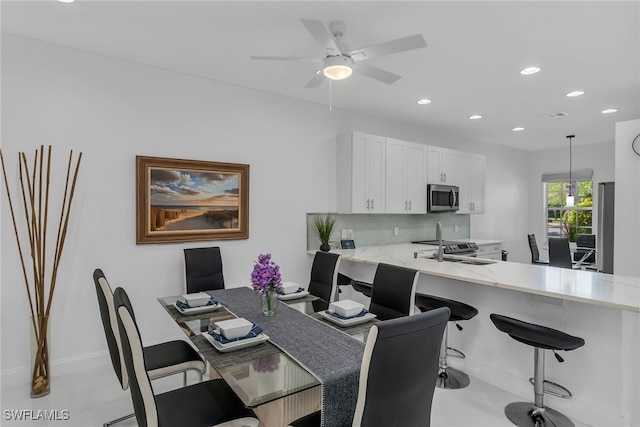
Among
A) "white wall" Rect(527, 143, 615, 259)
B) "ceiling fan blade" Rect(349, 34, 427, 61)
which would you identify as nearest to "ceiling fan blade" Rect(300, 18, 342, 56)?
"ceiling fan blade" Rect(349, 34, 427, 61)

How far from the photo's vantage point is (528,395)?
256 cm

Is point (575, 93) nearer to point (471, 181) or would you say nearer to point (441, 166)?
point (441, 166)

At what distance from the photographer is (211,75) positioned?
3.49 m

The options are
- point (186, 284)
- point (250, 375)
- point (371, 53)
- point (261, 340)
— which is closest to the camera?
point (250, 375)

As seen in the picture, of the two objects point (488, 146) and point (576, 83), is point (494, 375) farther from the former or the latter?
point (488, 146)

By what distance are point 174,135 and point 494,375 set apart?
3.45 meters

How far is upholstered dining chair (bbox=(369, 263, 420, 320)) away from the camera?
218 cm

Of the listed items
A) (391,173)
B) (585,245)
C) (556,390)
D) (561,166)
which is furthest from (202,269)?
(561,166)

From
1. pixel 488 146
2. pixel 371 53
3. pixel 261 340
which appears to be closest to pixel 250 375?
pixel 261 340

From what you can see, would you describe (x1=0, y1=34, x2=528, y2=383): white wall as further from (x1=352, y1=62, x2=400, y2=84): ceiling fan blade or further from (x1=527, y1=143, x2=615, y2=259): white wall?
(x1=527, y1=143, x2=615, y2=259): white wall

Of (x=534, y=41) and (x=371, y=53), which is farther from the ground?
(x=534, y=41)

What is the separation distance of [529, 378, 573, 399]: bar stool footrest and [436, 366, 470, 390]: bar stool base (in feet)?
1.67

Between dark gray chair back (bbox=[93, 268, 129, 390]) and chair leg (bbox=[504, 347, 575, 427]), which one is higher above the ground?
dark gray chair back (bbox=[93, 268, 129, 390])

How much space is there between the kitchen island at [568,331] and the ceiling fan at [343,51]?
1572 millimetres
